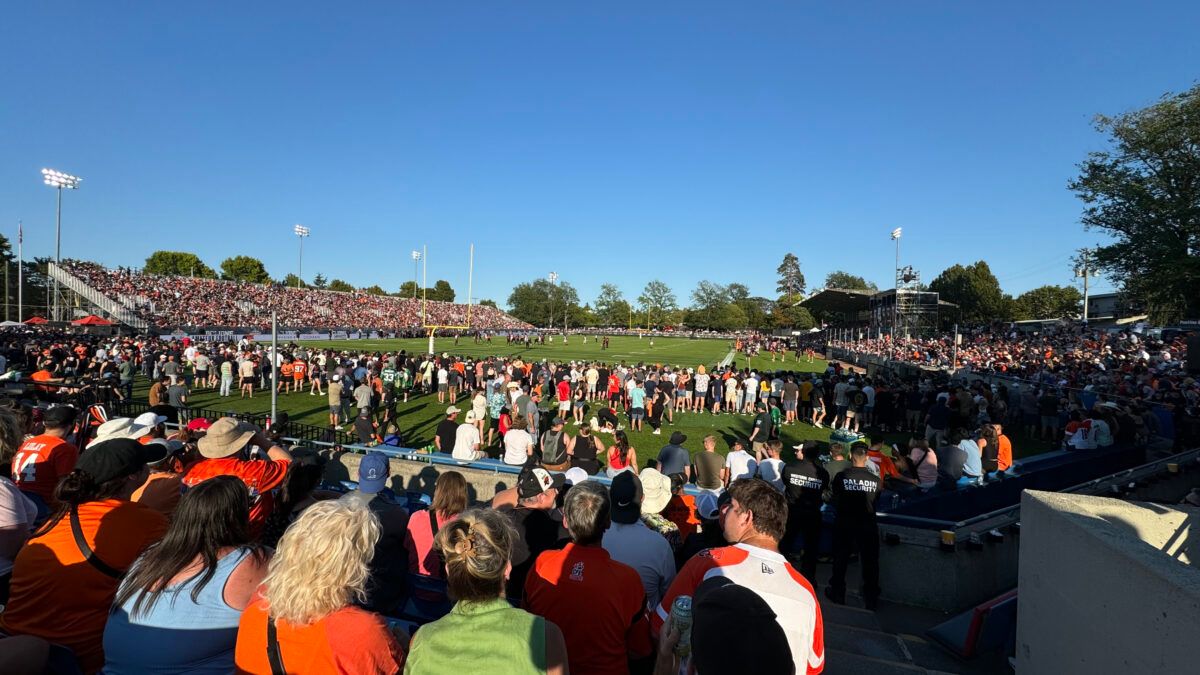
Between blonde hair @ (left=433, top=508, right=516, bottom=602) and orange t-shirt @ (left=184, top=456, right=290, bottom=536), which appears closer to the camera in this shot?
blonde hair @ (left=433, top=508, right=516, bottom=602)

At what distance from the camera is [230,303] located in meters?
53.1

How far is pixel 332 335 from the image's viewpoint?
51875 millimetres

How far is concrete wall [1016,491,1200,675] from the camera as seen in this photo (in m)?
2.51

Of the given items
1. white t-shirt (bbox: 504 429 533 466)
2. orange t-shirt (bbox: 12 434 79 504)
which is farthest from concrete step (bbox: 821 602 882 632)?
orange t-shirt (bbox: 12 434 79 504)

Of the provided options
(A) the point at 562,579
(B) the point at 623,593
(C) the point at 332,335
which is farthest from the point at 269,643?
(C) the point at 332,335

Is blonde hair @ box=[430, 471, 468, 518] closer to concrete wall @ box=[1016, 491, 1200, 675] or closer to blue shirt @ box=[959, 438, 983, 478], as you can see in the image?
concrete wall @ box=[1016, 491, 1200, 675]

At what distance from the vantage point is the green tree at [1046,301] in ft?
219

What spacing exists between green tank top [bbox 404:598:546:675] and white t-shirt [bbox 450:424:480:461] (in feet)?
23.0

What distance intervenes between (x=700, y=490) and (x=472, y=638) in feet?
17.0

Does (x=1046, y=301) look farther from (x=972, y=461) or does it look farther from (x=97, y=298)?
(x=97, y=298)

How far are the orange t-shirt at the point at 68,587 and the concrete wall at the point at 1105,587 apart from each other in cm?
470

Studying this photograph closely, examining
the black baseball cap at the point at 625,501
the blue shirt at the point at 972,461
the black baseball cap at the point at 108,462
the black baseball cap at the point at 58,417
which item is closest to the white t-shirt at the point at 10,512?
the black baseball cap at the point at 108,462

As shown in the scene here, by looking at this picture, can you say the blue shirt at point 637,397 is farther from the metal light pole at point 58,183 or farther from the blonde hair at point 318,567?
the metal light pole at point 58,183

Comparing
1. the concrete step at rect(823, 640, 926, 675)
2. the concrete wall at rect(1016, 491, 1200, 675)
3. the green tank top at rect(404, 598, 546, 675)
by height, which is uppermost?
the green tank top at rect(404, 598, 546, 675)
